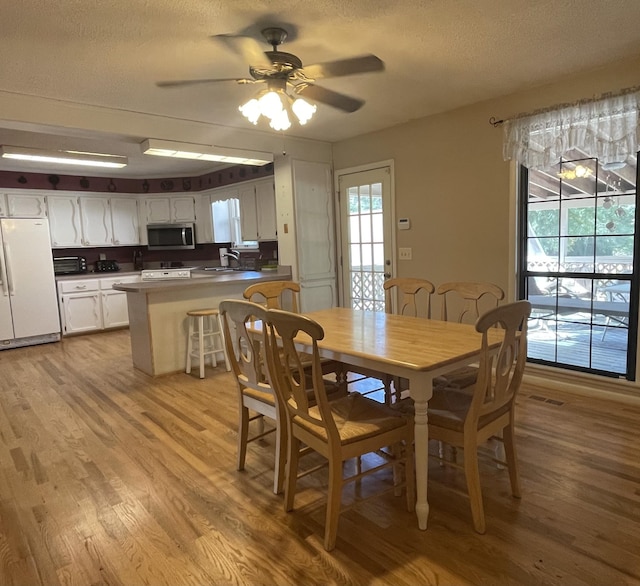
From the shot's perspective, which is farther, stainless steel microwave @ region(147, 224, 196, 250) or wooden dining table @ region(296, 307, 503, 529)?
stainless steel microwave @ region(147, 224, 196, 250)

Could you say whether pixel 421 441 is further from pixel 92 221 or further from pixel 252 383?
pixel 92 221

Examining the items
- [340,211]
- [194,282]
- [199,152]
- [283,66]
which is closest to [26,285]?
[194,282]

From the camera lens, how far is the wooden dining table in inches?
72.5

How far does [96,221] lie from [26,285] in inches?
62.9

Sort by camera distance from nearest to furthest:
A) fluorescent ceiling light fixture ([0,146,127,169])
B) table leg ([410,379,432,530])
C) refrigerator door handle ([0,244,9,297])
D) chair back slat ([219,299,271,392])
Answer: table leg ([410,379,432,530]) < chair back slat ([219,299,271,392]) < fluorescent ceiling light fixture ([0,146,127,169]) < refrigerator door handle ([0,244,9,297])

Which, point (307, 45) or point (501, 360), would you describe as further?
point (307, 45)

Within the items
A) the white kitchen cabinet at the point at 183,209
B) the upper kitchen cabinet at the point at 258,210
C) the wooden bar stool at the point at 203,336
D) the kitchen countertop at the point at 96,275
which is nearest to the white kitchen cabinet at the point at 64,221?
the kitchen countertop at the point at 96,275

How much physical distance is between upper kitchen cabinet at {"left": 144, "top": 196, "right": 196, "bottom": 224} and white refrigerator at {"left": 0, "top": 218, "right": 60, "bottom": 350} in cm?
171

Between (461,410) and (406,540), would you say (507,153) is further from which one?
(406,540)

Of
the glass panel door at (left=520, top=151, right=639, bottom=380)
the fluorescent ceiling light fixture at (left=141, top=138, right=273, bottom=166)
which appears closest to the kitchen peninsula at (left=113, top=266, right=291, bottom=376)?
the fluorescent ceiling light fixture at (left=141, top=138, right=273, bottom=166)

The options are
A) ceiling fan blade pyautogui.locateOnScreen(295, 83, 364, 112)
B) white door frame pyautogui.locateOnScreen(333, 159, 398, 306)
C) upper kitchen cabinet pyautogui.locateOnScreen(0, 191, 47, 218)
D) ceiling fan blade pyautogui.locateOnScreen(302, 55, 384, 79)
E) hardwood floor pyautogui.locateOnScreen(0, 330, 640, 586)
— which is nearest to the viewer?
hardwood floor pyautogui.locateOnScreen(0, 330, 640, 586)

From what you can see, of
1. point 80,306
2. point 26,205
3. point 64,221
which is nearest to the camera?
point 26,205

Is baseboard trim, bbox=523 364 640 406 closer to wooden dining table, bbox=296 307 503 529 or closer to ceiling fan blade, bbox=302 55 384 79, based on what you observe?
wooden dining table, bbox=296 307 503 529

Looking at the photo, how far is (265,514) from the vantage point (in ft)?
6.88
